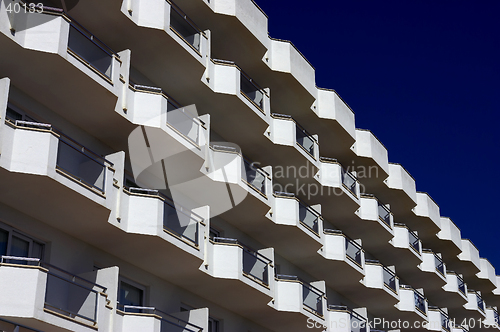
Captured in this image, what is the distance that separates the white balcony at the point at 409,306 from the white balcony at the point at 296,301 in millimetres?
9459

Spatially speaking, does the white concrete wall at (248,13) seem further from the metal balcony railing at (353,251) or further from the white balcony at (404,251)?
the white balcony at (404,251)

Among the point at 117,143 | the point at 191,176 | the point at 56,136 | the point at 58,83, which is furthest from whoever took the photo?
the point at 191,176

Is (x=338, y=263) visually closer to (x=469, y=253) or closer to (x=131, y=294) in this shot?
(x=131, y=294)

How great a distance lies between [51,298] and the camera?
15453 mm

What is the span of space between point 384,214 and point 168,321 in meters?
17.7

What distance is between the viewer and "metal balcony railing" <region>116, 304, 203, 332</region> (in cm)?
1867

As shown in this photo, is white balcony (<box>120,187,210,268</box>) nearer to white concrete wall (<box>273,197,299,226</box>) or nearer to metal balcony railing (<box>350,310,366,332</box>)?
white concrete wall (<box>273,197,299,226</box>)

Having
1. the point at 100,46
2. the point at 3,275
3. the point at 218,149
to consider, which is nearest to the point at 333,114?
the point at 218,149

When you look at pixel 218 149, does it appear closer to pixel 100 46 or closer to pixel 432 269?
pixel 100 46

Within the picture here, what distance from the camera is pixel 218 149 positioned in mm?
23062

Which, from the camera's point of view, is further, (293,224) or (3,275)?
(293,224)

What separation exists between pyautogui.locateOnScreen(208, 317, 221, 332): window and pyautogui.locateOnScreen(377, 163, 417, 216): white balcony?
1437cm

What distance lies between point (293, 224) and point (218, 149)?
15.6 feet

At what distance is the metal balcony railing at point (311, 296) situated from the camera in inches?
988
